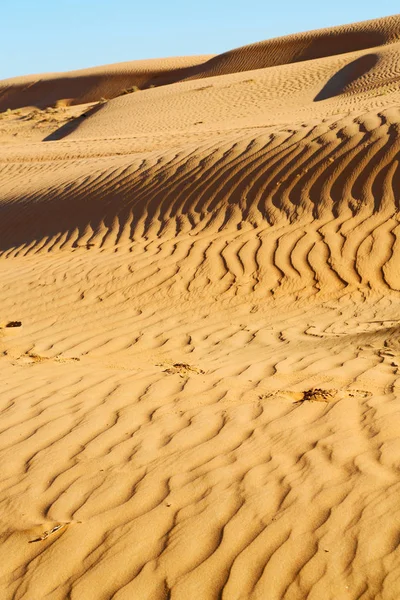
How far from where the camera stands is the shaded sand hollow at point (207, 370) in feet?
9.91

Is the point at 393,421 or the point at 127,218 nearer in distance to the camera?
the point at 393,421

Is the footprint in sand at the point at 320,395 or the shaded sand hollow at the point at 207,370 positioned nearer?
the shaded sand hollow at the point at 207,370

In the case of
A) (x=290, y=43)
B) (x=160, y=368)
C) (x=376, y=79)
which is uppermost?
(x=290, y=43)

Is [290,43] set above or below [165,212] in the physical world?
above

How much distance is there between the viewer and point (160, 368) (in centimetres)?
568

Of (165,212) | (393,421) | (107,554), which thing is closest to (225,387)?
(393,421)

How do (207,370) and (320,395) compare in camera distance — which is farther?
(207,370)

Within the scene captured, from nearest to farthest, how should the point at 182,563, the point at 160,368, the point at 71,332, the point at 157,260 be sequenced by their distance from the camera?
1. the point at 182,563
2. the point at 160,368
3. the point at 71,332
4. the point at 157,260

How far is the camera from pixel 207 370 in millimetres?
5457

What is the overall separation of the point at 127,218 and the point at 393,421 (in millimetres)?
6790

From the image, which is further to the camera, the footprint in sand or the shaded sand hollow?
the footprint in sand

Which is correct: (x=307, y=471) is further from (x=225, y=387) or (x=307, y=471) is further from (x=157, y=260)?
(x=157, y=260)

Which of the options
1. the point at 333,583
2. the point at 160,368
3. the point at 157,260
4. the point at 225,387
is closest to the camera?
the point at 333,583

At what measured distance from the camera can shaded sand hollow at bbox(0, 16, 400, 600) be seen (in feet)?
9.91
